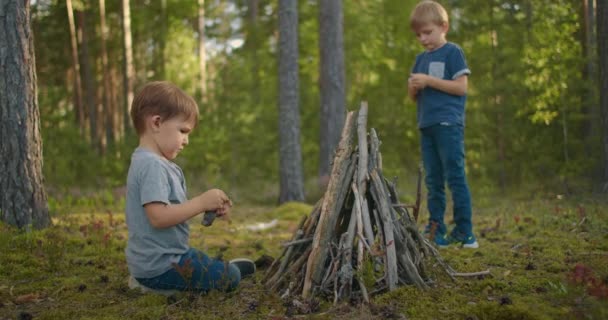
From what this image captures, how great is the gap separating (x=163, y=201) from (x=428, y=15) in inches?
117

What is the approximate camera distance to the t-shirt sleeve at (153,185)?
10.2ft

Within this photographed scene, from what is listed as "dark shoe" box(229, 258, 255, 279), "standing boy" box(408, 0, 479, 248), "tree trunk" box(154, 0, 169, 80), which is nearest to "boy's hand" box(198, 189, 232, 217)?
"dark shoe" box(229, 258, 255, 279)

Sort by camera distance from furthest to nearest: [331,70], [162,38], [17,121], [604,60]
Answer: [162,38]
[331,70]
[604,60]
[17,121]

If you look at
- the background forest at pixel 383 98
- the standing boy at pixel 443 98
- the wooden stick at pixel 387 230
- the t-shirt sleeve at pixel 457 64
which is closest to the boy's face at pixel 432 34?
the standing boy at pixel 443 98

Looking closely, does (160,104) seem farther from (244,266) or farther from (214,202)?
(244,266)

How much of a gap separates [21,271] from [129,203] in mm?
1559

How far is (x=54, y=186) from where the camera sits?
32.1 feet

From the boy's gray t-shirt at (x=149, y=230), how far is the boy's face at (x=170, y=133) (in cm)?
9

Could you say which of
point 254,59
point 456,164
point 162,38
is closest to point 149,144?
point 456,164

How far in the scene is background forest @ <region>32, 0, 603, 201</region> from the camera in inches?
369

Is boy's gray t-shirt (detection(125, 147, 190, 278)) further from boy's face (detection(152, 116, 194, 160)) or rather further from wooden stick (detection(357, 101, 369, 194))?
wooden stick (detection(357, 101, 369, 194))

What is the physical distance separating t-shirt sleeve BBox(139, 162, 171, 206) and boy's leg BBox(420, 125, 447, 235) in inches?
110

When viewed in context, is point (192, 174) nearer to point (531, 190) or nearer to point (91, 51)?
point (531, 190)

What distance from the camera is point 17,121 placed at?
15.3ft
